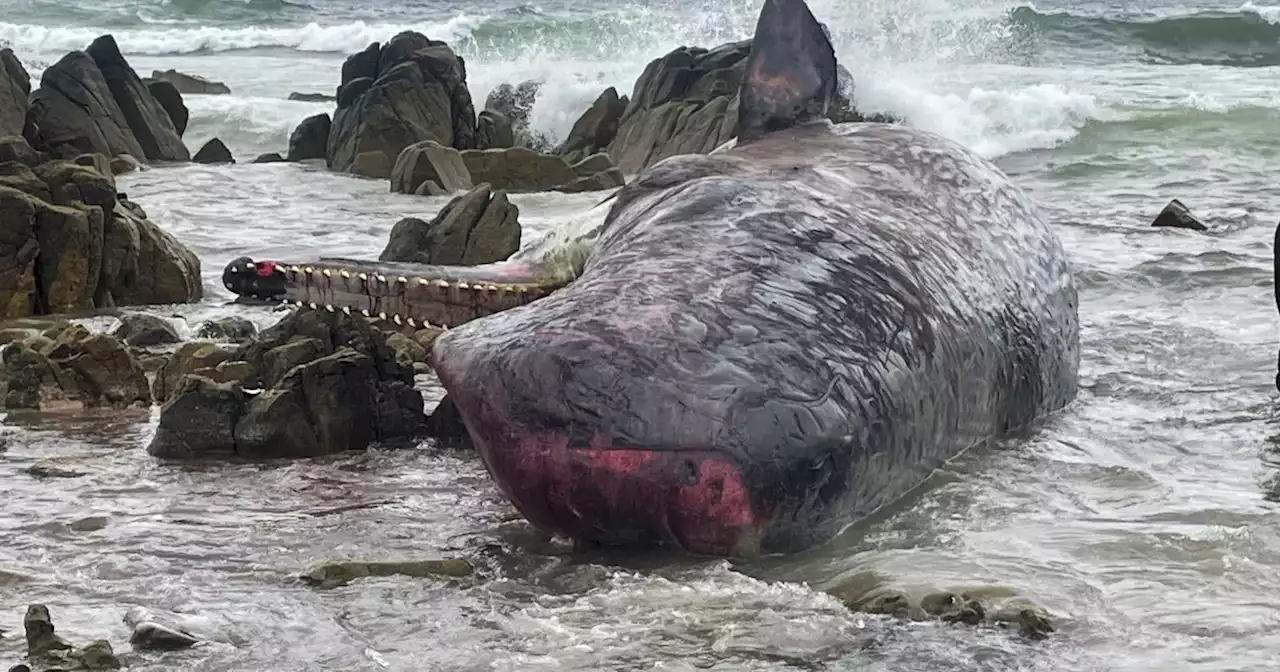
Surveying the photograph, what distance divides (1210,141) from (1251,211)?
5.81 meters

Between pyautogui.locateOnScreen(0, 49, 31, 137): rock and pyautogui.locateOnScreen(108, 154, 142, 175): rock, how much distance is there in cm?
91

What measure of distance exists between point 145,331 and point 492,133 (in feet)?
A: 40.8

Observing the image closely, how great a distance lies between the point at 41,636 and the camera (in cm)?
363

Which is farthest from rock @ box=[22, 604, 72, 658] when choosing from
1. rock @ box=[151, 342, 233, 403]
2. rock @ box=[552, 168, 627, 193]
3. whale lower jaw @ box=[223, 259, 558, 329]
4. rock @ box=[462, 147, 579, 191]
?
rock @ box=[462, 147, 579, 191]

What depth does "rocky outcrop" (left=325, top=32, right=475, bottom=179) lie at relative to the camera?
18.1 m

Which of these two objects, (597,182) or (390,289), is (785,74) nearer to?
→ (390,289)

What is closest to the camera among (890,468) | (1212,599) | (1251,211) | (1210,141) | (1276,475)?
(1212,599)

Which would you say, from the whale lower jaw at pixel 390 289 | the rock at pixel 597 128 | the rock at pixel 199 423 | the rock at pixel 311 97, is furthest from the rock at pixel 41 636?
the rock at pixel 311 97

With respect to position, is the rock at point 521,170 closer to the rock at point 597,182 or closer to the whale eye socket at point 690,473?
the rock at point 597,182

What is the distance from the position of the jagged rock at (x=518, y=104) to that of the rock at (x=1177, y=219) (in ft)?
38.5

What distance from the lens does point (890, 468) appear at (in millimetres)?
4789

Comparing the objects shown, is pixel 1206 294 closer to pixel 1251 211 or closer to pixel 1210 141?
pixel 1251 211

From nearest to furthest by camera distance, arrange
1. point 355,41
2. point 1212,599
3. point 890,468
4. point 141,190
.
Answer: point 1212,599 → point 890,468 → point 141,190 → point 355,41

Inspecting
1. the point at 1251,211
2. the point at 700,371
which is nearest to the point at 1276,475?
the point at 700,371
